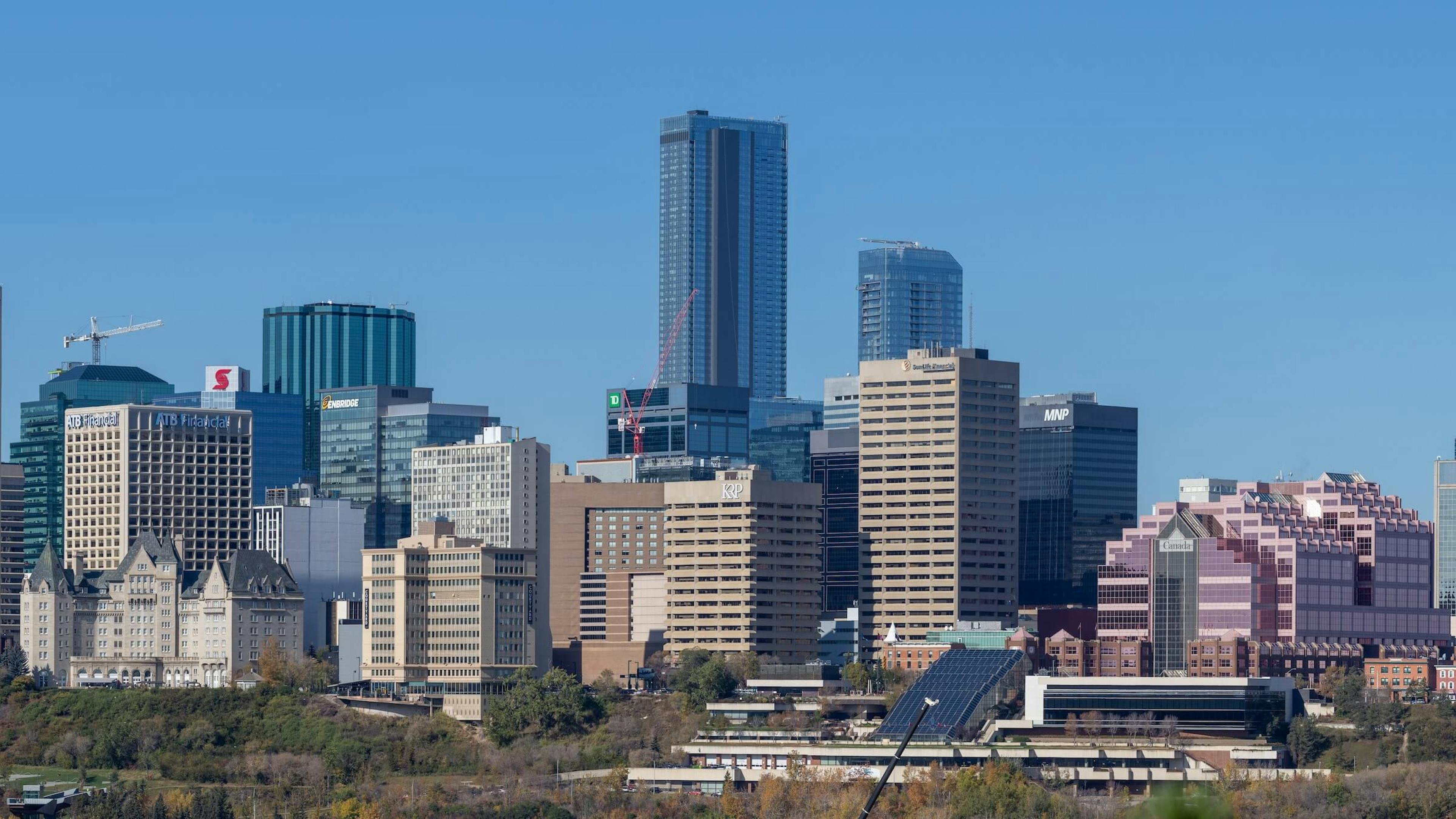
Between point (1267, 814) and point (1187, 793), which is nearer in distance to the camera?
point (1187, 793)

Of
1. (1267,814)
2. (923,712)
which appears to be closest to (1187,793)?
(923,712)

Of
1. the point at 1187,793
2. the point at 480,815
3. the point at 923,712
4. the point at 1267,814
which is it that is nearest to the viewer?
the point at 1187,793

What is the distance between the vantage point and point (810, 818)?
642ft

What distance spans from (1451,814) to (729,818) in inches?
2176

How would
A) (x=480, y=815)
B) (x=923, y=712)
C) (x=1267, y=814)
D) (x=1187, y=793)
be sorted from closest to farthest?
(x=1187, y=793), (x=923, y=712), (x=1267, y=814), (x=480, y=815)

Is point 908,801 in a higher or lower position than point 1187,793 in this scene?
lower

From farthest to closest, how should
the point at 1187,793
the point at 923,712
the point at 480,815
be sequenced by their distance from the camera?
the point at 480,815, the point at 923,712, the point at 1187,793

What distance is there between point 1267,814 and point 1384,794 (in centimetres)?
1094

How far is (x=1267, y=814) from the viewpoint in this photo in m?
188

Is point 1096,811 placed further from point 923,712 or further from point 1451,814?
point 923,712

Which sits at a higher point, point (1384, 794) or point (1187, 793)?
point (1187, 793)

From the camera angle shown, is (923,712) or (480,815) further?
(480,815)

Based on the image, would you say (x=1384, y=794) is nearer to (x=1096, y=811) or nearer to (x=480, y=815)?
(x=1096, y=811)

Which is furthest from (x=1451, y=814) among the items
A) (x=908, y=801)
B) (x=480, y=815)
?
(x=480, y=815)
